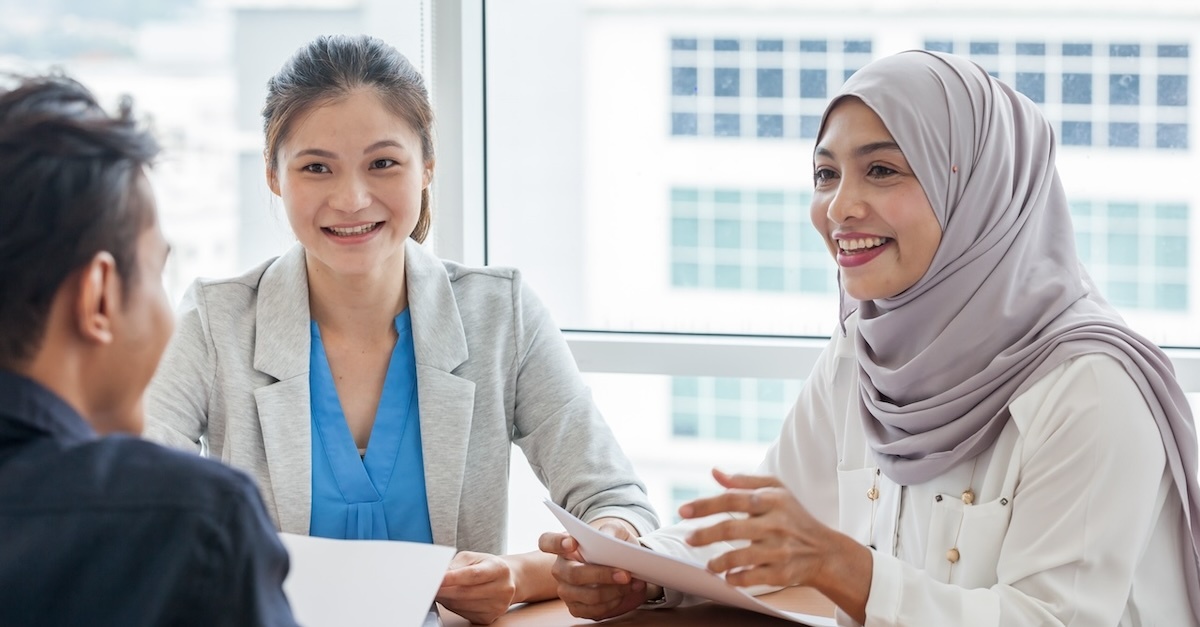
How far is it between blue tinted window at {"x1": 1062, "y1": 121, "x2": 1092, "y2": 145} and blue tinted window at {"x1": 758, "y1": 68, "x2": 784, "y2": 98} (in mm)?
634

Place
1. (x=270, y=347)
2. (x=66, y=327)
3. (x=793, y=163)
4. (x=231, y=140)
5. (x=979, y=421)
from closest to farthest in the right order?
(x=66, y=327) < (x=979, y=421) < (x=270, y=347) < (x=793, y=163) < (x=231, y=140)

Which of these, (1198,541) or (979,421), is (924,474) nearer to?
(979,421)

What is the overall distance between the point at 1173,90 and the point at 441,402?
173 centimetres

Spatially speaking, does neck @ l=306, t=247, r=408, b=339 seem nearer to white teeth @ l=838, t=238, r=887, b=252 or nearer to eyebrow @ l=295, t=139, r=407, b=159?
eyebrow @ l=295, t=139, r=407, b=159

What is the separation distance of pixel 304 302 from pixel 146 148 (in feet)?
3.53

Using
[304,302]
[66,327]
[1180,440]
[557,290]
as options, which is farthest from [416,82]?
[1180,440]

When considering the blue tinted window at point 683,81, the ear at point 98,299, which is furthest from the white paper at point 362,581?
the blue tinted window at point 683,81

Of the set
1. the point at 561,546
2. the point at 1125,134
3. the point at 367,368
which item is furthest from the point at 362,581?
the point at 1125,134

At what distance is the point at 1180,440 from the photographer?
1.38 metres

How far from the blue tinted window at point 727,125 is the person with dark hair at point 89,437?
73.3 inches

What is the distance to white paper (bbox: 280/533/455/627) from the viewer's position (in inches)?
48.3

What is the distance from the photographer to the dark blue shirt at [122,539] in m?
0.73

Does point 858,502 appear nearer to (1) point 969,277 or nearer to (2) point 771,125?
(1) point 969,277

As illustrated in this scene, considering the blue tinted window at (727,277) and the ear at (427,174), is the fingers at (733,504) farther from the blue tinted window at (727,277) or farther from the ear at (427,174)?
the blue tinted window at (727,277)
